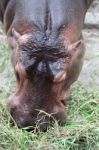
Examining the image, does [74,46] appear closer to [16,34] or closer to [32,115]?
[16,34]

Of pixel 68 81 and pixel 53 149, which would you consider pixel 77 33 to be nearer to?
pixel 68 81

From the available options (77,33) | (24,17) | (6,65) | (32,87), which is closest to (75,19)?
(77,33)

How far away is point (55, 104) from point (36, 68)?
12.3 inches

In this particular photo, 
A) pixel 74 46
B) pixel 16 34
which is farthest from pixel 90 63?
pixel 16 34

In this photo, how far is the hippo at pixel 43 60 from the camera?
358 cm

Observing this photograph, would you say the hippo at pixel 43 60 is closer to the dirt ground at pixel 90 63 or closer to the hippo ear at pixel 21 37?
the hippo ear at pixel 21 37

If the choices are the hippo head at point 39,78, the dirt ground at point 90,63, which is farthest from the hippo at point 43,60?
the dirt ground at point 90,63

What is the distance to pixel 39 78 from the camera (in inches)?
141

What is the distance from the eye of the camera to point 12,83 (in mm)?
4398

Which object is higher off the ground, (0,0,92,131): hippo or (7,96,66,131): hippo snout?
(0,0,92,131): hippo

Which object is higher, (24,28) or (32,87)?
(24,28)

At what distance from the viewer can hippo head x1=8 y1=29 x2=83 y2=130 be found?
3570 mm

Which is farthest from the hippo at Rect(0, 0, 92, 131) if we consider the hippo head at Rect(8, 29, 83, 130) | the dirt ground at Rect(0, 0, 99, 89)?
the dirt ground at Rect(0, 0, 99, 89)

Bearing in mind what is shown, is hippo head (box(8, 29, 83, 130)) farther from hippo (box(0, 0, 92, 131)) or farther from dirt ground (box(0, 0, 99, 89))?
dirt ground (box(0, 0, 99, 89))
